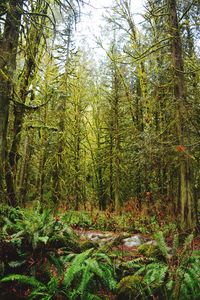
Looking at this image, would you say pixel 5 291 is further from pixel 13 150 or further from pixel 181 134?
pixel 181 134

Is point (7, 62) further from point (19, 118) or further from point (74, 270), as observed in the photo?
point (19, 118)

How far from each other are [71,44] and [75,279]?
14.6 m

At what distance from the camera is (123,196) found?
61.1ft

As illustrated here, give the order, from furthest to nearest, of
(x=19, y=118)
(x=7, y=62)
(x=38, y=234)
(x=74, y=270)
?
1. (x=19, y=118)
2. (x=38, y=234)
3. (x=7, y=62)
4. (x=74, y=270)

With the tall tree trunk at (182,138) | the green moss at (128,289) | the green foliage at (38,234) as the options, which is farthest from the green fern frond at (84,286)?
the tall tree trunk at (182,138)

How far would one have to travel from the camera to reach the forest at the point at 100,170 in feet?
13.4

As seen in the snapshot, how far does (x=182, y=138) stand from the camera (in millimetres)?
8305

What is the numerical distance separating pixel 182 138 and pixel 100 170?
1280cm

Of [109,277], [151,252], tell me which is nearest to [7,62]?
[109,277]

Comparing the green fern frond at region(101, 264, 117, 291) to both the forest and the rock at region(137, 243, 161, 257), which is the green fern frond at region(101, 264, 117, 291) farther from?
the rock at region(137, 243, 161, 257)

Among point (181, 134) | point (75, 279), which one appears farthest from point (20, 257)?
point (181, 134)

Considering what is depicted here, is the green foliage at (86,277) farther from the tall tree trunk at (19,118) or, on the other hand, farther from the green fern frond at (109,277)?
the tall tree trunk at (19,118)

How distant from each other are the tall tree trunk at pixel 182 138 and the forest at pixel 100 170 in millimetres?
29

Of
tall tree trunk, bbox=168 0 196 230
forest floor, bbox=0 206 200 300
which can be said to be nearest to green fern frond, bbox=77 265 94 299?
forest floor, bbox=0 206 200 300
